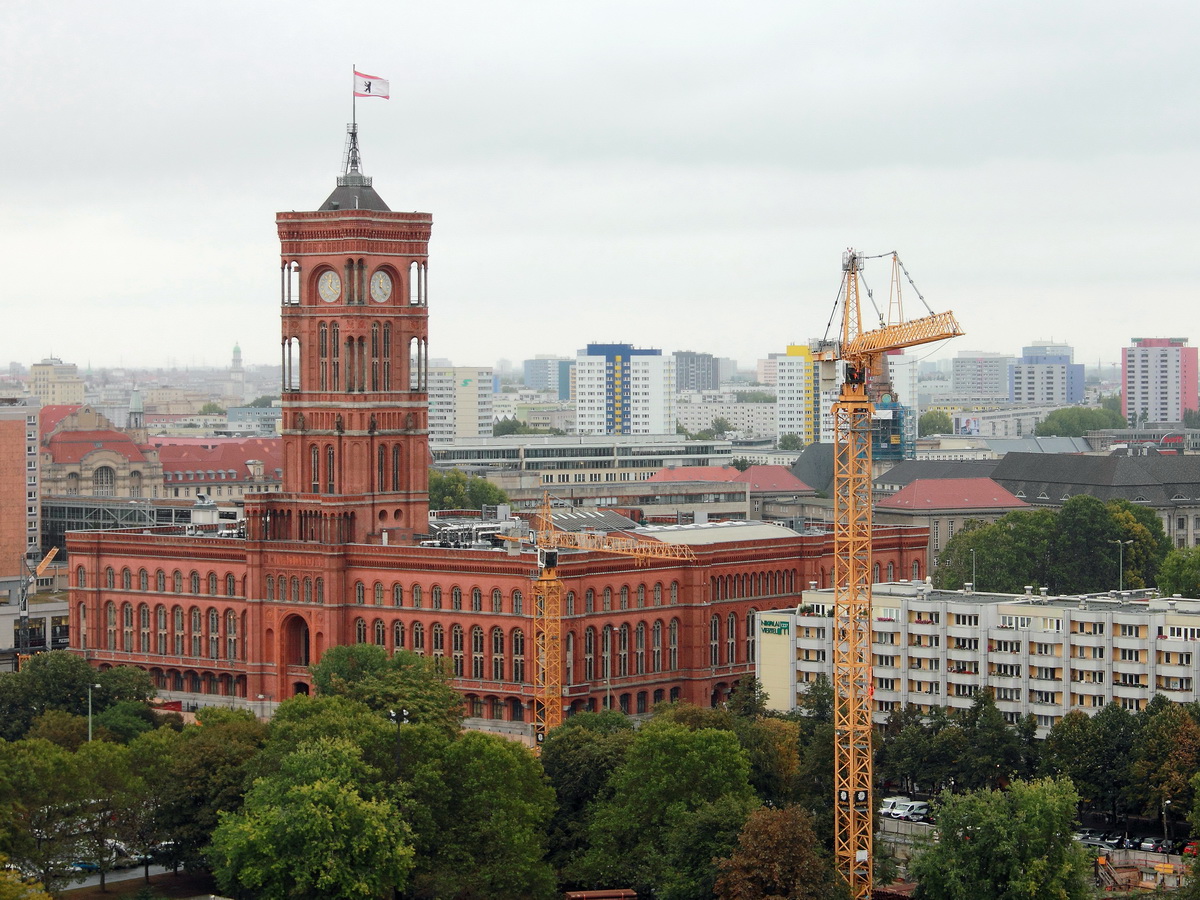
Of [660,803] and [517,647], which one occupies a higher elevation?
Result: [517,647]

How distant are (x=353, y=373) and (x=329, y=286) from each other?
730 cm

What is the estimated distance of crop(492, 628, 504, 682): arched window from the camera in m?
176

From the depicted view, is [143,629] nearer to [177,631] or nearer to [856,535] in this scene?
[177,631]

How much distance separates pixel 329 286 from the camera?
19312 cm

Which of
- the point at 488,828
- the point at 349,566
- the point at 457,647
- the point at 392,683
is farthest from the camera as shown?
the point at 349,566

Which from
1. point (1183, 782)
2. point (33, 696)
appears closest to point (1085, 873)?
point (1183, 782)

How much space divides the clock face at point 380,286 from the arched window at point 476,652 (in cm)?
3008

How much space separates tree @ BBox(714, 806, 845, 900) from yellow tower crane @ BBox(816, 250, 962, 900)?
718 cm

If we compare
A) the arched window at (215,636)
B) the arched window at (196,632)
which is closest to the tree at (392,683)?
the arched window at (215,636)

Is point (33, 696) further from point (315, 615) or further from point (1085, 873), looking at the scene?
point (1085, 873)

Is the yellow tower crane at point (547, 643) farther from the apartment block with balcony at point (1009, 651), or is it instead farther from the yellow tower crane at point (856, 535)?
the yellow tower crane at point (856, 535)

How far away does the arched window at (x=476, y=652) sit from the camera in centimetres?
17762

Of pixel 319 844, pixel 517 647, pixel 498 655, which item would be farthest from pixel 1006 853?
pixel 498 655

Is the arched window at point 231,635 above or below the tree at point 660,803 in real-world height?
above
